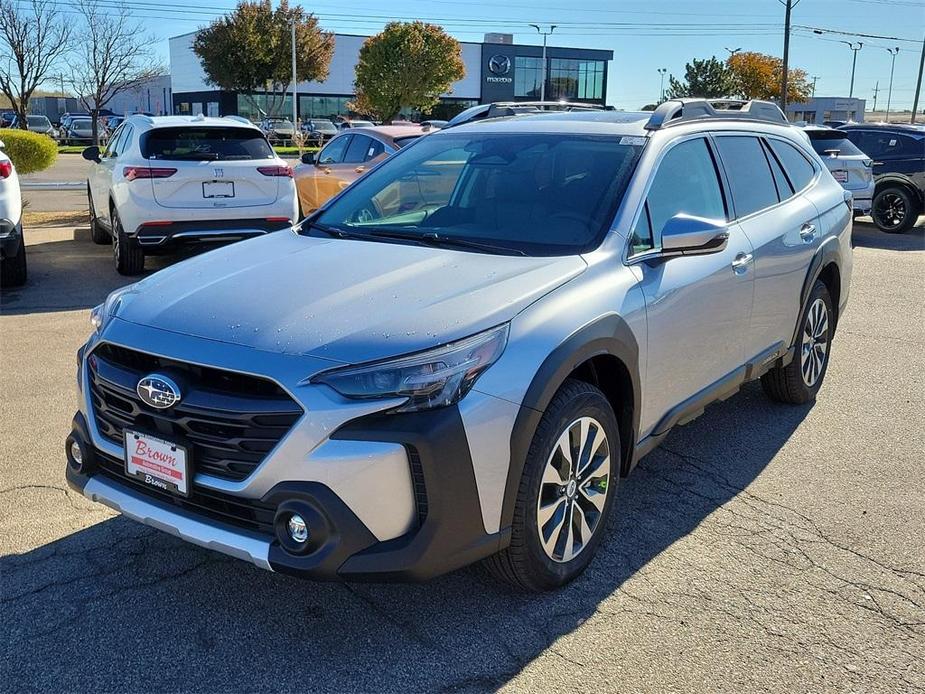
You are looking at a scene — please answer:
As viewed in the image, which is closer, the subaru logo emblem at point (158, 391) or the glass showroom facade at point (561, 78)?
the subaru logo emblem at point (158, 391)

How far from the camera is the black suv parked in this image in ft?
49.6

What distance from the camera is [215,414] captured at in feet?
9.12

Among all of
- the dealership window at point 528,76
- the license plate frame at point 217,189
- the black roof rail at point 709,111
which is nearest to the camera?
the black roof rail at point 709,111

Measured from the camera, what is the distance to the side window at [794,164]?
527 cm

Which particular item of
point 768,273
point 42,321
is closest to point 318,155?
point 42,321

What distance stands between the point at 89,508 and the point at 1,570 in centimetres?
59

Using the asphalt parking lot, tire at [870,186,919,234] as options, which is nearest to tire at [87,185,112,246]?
the asphalt parking lot

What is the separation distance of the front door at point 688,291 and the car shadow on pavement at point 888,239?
35.1ft

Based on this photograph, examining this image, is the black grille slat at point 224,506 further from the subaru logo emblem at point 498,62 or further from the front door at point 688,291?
the subaru logo emblem at point 498,62

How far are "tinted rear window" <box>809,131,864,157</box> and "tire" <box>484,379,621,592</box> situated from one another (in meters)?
12.7

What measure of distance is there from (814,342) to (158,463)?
4.15 m

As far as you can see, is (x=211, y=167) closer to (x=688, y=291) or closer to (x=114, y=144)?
(x=114, y=144)

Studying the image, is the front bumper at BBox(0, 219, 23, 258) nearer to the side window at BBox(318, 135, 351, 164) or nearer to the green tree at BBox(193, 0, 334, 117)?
the side window at BBox(318, 135, 351, 164)

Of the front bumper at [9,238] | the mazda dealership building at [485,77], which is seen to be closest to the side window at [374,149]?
the front bumper at [9,238]
